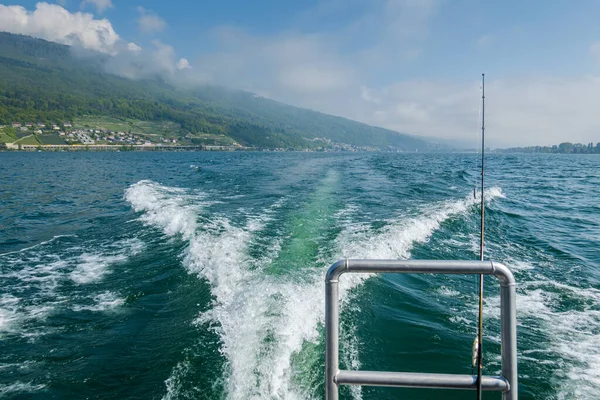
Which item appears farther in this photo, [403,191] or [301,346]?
[403,191]

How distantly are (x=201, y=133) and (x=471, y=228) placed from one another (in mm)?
172553

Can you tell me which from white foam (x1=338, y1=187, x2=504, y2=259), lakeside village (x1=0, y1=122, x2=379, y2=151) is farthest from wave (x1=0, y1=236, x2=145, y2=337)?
lakeside village (x1=0, y1=122, x2=379, y2=151)

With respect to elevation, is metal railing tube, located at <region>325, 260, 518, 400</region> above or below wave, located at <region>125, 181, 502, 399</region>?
above

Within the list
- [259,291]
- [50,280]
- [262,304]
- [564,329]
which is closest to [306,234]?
[259,291]

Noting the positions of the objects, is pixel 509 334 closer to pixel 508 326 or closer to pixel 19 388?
pixel 508 326

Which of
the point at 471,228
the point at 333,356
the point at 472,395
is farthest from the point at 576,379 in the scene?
the point at 471,228

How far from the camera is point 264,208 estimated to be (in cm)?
1712

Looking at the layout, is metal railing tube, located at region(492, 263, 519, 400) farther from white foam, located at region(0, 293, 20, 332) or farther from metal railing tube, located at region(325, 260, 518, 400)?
white foam, located at region(0, 293, 20, 332)

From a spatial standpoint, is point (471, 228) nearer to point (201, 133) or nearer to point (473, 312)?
point (473, 312)

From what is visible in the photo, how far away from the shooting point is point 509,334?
5.33 ft

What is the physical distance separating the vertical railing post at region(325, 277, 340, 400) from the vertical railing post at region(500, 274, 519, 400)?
0.80 m

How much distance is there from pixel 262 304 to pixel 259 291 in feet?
1.95

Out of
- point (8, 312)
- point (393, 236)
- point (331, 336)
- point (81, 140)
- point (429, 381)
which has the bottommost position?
point (8, 312)

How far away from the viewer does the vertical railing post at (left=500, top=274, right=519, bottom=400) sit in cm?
159
